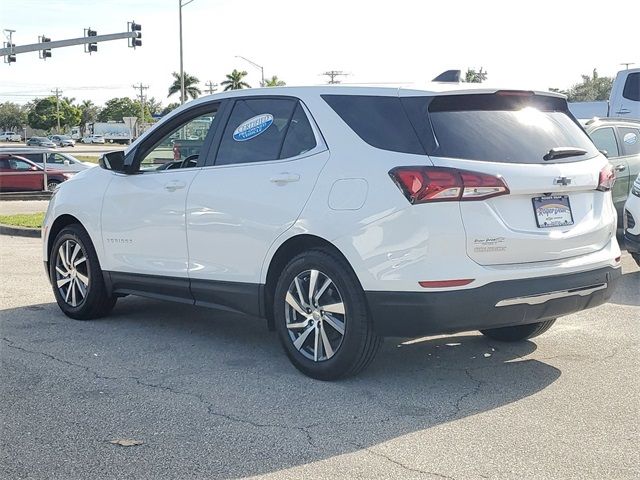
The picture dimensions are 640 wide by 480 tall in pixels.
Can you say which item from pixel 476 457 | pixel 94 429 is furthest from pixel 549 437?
pixel 94 429

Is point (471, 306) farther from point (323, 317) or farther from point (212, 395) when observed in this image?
point (212, 395)

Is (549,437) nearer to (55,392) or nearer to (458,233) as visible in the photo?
(458,233)

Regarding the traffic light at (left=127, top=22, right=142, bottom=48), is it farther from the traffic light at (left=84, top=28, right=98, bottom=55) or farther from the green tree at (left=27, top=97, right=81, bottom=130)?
the green tree at (left=27, top=97, right=81, bottom=130)

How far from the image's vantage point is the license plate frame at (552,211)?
4.79m

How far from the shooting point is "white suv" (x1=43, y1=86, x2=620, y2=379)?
4598mm

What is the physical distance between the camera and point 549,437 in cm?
413

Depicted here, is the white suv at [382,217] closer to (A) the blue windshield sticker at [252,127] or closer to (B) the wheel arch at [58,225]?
(A) the blue windshield sticker at [252,127]

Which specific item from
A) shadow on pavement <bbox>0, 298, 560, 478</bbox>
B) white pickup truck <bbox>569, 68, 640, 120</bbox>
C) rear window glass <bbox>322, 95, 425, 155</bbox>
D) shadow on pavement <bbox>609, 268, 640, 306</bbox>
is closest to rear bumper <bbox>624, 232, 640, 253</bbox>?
shadow on pavement <bbox>609, 268, 640, 306</bbox>

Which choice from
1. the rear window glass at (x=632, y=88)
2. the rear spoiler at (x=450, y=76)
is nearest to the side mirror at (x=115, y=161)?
the rear spoiler at (x=450, y=76)

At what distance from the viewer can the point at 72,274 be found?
6922 millimetres

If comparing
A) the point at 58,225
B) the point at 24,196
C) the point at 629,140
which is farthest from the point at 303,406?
the point at 24,196

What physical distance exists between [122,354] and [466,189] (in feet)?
8.99

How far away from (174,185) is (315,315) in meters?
1.63

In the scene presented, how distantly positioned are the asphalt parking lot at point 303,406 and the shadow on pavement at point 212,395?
0.04 ft
